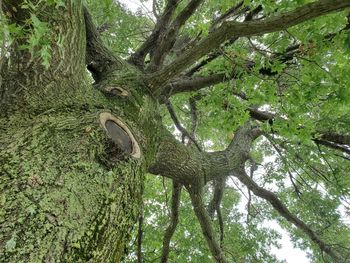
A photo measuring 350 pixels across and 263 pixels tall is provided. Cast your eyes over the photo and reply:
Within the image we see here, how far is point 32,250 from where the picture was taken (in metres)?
1.37

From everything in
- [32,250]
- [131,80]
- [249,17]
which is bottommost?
[32,250]

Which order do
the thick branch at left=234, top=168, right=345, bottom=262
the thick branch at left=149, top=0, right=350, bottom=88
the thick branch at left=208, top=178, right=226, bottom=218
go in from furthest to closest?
the thick branch at left=208, top=178, right=226, bottom=218
the thick branch at left=234, top=168, right=345, bottom=262
the thick branch at left=149, top=0, right=350, bottom=88

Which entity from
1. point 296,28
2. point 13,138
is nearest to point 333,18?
point 296,28

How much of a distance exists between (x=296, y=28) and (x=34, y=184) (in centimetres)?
306

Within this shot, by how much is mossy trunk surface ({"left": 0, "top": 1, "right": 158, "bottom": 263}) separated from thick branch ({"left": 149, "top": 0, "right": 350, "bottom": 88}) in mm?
574

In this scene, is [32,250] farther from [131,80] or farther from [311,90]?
[311,90]

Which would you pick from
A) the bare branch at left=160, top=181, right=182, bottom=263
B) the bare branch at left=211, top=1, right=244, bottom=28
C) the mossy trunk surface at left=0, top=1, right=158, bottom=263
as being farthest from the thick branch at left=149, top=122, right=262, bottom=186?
the bare branch at left=211, top=1, right=244, bottom=28

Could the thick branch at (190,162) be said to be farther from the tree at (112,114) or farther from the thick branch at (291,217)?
the thick branch at (291,217)

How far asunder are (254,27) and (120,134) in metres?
1.29

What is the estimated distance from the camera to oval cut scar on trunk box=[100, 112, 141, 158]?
7.60ft

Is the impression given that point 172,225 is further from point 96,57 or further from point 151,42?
point 151,42

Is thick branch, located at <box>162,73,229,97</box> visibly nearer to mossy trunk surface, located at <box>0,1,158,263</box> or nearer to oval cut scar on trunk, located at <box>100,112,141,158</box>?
mossy trunk surface, located at <box>0,1,158,263</box>

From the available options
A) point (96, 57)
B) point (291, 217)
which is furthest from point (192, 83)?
point (291, 217)

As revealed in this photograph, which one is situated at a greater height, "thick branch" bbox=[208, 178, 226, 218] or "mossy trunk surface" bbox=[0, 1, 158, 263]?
"thick branch" bbox=[208, 178, 226, 218]
